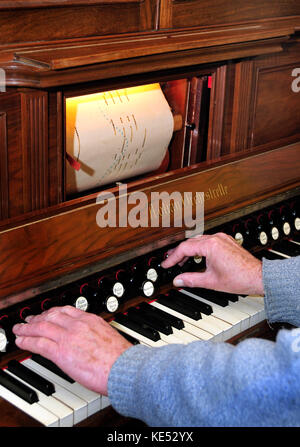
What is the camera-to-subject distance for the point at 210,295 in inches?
104

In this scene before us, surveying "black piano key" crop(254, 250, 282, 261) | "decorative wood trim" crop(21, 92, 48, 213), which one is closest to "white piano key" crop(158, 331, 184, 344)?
"decorative wood trim" crop(21, 92, 48, 213)

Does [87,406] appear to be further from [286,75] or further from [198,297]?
[286,75]

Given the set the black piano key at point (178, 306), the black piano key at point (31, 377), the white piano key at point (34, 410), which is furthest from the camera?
the black piano key at point (178, 306)

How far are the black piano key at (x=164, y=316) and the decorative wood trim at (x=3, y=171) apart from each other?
63 cm

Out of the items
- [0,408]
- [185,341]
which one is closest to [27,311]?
[0,408]

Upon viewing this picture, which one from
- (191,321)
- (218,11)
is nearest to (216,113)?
(218,11)

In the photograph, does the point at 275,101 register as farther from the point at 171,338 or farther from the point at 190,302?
the point at 171,338

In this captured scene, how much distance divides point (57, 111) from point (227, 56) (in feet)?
2.52

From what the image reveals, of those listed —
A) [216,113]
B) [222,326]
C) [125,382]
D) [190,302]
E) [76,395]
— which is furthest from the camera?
[216,113]

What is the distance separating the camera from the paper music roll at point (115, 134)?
2.35 metres

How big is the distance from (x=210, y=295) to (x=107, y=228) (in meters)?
0.53

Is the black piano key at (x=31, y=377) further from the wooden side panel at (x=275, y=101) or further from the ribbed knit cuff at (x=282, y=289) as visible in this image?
the wooden side panel at (x=275, y=101)

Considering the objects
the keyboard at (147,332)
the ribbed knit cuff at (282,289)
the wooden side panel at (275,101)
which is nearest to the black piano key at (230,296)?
the keyboard at (147,332)

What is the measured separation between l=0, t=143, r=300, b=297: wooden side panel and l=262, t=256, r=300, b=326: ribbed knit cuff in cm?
39
